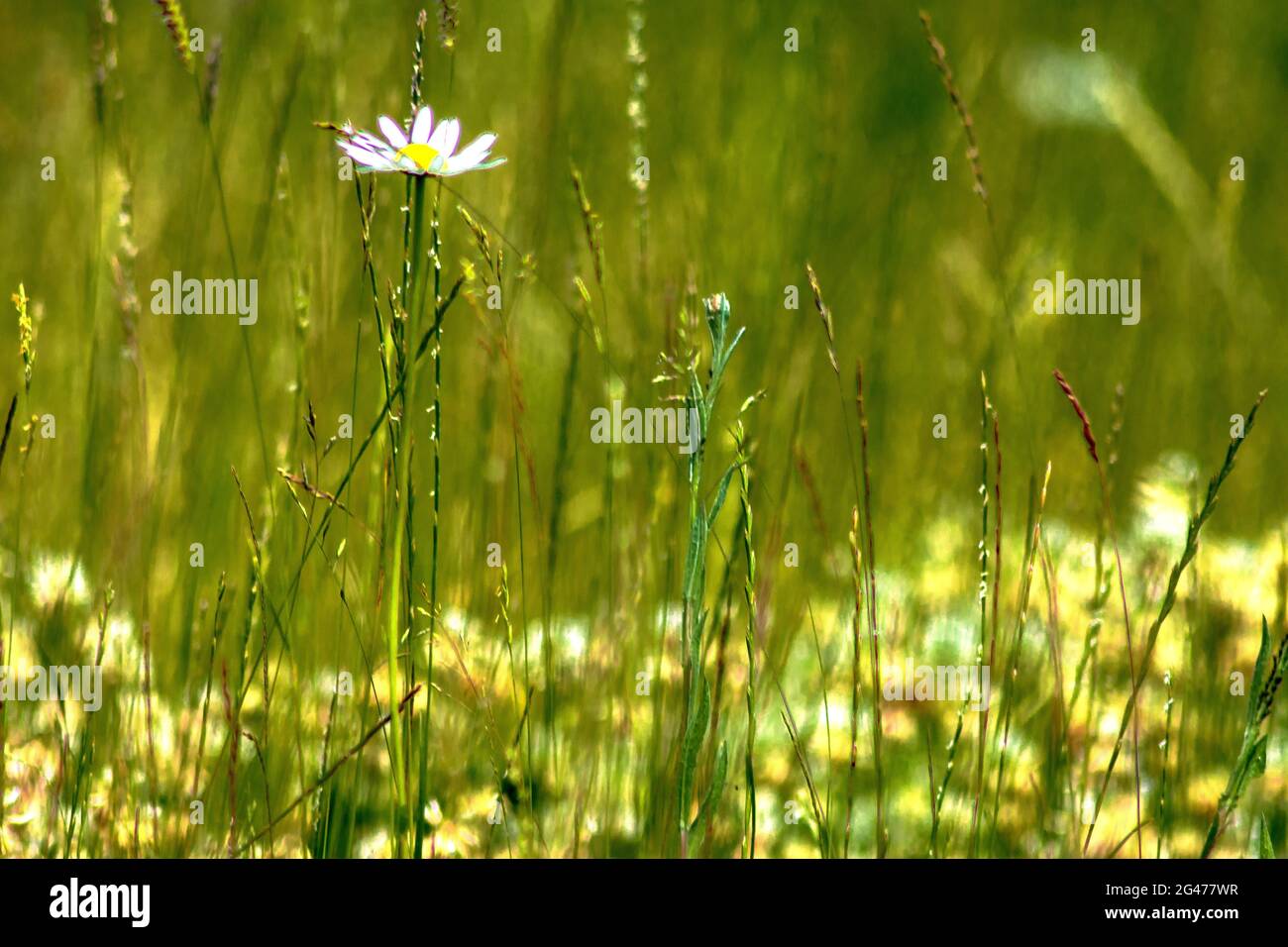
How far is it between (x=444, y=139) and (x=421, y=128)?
0.04 m

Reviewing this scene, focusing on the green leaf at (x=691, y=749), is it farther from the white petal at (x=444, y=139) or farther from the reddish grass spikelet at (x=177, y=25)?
the reddish grass spikelet at (x=177, y=25)

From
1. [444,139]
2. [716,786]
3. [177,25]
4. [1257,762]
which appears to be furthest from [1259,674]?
[177,25]

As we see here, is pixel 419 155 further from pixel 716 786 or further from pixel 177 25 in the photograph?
pixel 716 786

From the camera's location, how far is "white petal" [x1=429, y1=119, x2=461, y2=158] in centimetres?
117

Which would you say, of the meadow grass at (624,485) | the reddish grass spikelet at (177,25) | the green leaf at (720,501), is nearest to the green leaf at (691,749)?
the meadow grass at (624,485)

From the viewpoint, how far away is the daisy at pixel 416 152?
1.13 m

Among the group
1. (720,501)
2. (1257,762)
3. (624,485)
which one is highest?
(624,485)

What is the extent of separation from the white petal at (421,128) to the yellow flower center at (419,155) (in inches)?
1.1

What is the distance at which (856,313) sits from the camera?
331 centimetres

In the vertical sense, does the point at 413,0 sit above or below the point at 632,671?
above

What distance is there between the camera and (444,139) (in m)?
1.18
